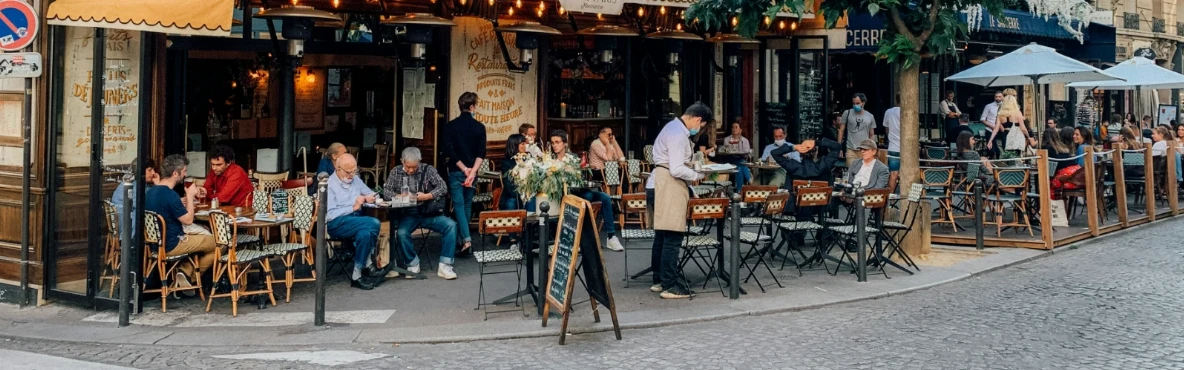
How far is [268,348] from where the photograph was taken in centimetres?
827

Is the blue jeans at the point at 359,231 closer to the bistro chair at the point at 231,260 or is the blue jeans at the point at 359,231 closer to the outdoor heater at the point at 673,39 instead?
the bistro chair at the point at 231,260

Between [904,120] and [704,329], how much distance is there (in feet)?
14.7

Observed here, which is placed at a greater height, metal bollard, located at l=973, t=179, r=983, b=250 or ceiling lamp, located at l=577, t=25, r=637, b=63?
ceiling lamp, located at l=577, t=25, r=637, b=63

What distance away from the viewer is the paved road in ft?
25.7

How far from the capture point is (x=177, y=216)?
9.52m

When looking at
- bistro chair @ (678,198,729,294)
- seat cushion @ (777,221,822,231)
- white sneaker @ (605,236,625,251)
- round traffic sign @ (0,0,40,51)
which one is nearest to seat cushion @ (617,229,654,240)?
bistro chair @ (678,198,729,294)

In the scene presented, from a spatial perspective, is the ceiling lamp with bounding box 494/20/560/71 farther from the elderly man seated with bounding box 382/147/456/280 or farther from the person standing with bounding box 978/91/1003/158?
the person standing with bounding box 978/91/1003/158

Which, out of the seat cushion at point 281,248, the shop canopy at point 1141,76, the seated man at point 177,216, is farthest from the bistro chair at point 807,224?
the shop canopy at point 1141,76

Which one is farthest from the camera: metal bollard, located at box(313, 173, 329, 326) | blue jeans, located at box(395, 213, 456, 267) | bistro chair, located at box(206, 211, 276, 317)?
blue jeans, located at box(395, 213, 456, 267)

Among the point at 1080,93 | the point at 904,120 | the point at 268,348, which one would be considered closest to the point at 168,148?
the point at 268,348

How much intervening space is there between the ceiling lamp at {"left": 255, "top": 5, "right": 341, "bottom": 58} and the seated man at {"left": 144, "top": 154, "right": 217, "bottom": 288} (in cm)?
264

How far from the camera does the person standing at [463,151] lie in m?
12.5

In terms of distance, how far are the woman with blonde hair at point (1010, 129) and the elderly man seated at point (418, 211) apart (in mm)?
9354

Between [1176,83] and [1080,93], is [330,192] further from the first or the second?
[1080,93]
